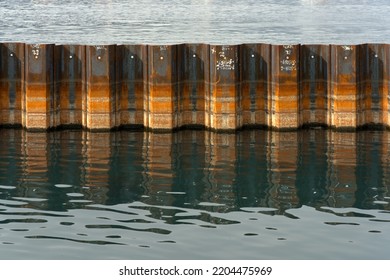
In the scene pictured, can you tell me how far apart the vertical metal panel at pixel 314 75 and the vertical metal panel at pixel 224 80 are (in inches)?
85.0

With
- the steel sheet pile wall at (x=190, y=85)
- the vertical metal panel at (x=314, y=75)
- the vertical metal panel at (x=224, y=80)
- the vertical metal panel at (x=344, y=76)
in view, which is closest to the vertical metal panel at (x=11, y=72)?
the steel sheet pile wall at (x=190, y=85)

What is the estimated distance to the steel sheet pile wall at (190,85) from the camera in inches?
1353

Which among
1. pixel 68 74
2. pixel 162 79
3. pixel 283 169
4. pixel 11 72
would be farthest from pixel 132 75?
pixel 283 169

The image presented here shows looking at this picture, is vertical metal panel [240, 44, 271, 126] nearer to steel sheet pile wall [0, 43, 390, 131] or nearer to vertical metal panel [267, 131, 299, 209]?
steel sheet pile wall [0, 43, 390, 131]

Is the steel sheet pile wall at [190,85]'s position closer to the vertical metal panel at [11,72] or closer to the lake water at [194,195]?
the vertical metal panel at [11,72]

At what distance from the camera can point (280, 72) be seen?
113 ft

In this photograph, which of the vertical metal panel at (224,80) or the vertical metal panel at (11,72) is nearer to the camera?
the vertical metal panel at (224,80)

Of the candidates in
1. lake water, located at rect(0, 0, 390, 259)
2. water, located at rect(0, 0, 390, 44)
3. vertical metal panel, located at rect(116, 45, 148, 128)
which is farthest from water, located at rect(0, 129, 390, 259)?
water, located at rect(0, 0, 390, 44)

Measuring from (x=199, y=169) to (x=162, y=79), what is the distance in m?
4.27

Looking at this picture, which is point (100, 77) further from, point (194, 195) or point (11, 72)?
point (194, 195)

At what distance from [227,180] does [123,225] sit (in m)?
5.95

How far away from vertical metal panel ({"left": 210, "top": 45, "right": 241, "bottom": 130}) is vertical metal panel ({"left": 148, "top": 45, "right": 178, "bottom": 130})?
1198mm

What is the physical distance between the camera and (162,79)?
113 ft
